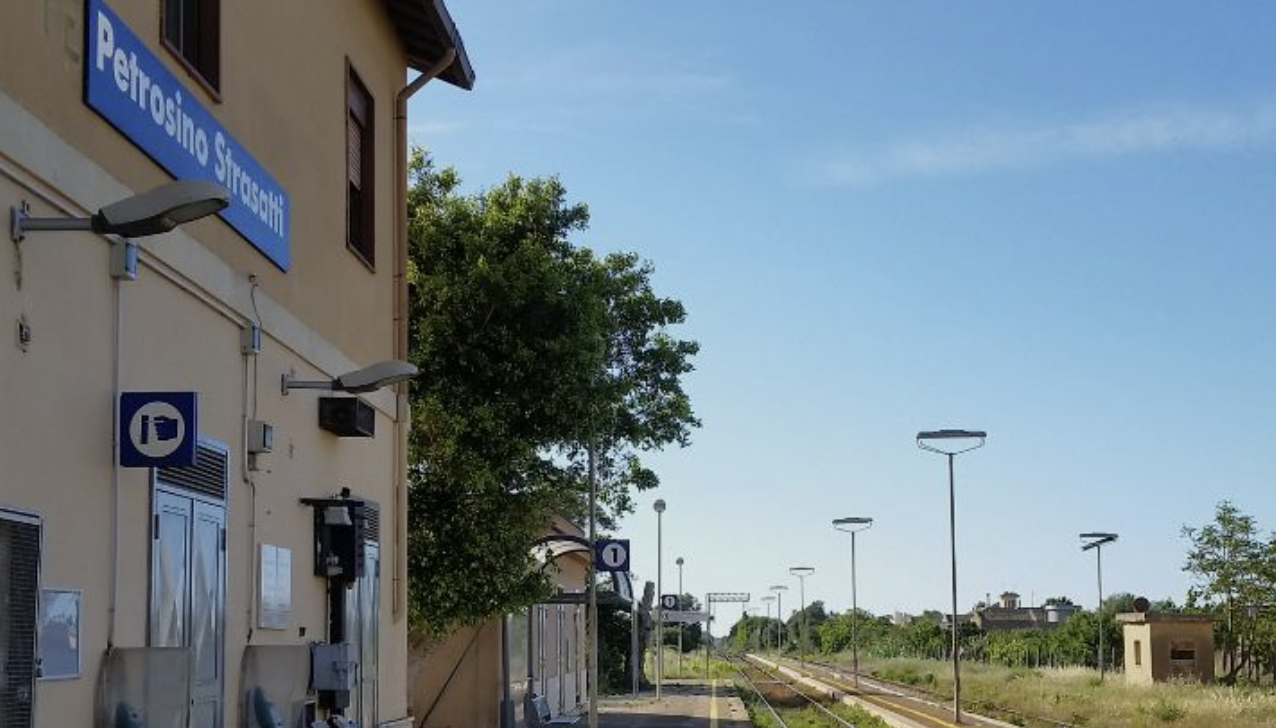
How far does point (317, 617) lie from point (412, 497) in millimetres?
7363

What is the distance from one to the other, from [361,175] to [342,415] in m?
2.78

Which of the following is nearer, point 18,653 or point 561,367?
point 18,653

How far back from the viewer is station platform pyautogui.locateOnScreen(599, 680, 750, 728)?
34.0 metres

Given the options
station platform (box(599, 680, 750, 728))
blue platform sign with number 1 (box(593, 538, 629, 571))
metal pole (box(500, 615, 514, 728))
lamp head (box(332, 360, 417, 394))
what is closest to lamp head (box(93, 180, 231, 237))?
lamp head (box(332, 360, 417, 394))

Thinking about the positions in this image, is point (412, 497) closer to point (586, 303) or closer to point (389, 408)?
point (586, 303)

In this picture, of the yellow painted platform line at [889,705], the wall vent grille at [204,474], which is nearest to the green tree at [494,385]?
the wall vent grille at [204,474]

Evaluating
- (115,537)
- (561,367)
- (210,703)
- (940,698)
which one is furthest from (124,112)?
(940,698)

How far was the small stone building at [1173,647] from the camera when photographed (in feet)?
180

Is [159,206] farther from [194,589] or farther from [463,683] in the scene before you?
[463,683]

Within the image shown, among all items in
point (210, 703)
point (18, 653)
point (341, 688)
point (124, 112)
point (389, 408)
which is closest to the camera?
point (18, 653)

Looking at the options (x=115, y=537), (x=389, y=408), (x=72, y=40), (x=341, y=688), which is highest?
(x=72, y=40)

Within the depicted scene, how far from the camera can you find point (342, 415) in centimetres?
→ 1270

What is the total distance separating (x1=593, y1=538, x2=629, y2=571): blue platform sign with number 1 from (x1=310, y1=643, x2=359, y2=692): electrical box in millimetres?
8927

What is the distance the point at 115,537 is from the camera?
27.2ft
